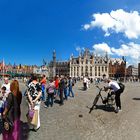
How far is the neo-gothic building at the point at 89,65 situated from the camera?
168 meters

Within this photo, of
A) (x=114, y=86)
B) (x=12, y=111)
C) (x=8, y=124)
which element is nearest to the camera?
(x=8, y=124)

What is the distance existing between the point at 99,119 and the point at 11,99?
18.6 feet

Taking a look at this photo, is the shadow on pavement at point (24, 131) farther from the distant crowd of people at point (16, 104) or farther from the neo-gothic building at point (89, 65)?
the neo-gothic building at point (89, 65)

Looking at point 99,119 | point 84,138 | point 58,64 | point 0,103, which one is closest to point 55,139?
point 84,138

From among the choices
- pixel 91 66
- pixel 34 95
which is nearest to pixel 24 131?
pixel 34 95

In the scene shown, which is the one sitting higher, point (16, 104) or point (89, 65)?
point (89, 65)

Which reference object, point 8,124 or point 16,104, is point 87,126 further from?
point 8,124

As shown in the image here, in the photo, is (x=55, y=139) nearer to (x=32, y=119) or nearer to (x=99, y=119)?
(x=32, y=119)

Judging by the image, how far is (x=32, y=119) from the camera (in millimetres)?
9266

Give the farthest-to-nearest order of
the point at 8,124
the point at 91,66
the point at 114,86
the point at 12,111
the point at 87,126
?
the point at 91,66
the point at 114,86
the point at 87,126
the point at 12,111
the point at 8,124

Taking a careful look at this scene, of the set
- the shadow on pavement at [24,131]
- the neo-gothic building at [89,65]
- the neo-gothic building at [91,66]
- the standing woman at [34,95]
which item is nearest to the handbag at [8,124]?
the shadow on pavement at [24,131]

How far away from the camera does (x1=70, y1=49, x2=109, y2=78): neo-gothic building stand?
168m

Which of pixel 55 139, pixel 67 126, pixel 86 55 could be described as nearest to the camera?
pixel 55 139

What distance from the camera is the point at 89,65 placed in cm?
17012
